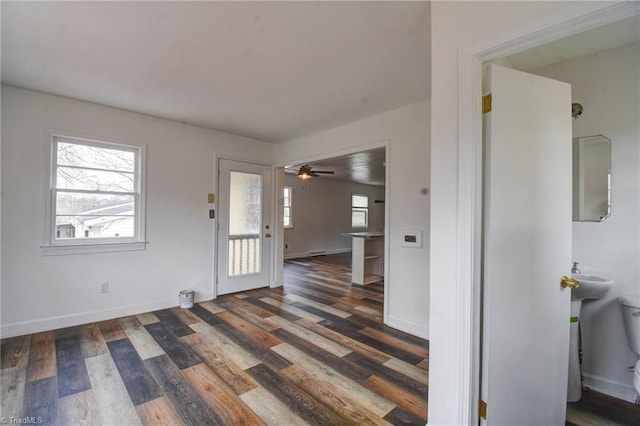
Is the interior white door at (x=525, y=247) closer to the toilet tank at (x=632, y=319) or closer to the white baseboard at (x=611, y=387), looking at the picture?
the toilet tank at (x=632, y=319)

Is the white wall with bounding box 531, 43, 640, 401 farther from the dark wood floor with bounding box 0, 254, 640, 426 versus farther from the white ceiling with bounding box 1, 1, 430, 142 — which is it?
the white ceiling with bounding box 1, 1, 430, 142

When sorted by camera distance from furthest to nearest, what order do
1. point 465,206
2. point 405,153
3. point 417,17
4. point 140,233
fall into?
point 140,233 < point 405,153 < point 417,17 < point 465,206

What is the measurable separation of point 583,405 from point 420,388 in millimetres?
1113

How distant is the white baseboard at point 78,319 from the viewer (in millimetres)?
2861

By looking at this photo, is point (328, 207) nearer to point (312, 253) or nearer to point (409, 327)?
point (312, 253)

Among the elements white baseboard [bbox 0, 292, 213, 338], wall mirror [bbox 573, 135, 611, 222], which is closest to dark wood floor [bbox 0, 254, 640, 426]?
white baseboard [bbox 0, 292, 213, 338]

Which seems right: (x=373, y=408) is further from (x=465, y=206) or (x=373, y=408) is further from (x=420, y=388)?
(x=465, y=206)

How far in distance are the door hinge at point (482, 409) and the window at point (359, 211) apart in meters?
8.66

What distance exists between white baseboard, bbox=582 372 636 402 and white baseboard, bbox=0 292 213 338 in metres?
4.46

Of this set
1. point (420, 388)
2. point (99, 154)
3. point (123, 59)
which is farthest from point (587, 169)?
point (99, 154)

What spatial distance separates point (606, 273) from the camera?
6.88 feet

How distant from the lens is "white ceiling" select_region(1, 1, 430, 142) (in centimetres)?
176

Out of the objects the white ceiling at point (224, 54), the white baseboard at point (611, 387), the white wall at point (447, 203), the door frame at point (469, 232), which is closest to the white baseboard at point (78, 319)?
the white ceiling at point (224, 54)

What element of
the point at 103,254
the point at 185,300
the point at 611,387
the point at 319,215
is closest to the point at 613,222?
the point at 611,387
